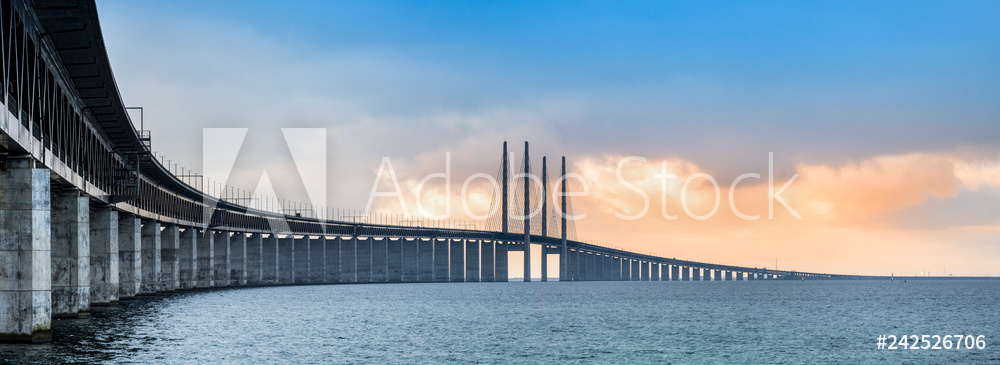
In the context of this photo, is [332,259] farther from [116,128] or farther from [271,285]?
[116,128]

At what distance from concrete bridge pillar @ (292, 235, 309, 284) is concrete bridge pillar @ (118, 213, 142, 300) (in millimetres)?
96084

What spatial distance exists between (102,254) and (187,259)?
56.4 m

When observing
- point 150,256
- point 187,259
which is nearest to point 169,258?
point 187,259

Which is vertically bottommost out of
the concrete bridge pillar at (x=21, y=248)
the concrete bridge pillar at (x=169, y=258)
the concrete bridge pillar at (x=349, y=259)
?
the concrete bridge pillar at (x=349, y=259)

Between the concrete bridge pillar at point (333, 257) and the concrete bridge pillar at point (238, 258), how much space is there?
134 ft

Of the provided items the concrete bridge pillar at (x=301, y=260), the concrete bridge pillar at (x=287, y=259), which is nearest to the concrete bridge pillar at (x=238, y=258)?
the concrete bridge pillar at (x=287, y=259)

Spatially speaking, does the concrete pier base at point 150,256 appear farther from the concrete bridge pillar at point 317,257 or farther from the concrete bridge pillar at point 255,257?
the concrete bridge pillar at point 317,257

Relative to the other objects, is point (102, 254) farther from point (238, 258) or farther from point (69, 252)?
point (238, 258)

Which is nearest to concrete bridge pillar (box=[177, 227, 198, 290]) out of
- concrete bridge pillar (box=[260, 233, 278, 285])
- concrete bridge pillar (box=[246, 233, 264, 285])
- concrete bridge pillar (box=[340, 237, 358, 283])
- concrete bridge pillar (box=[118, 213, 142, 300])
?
concrete bridge pillar (box=[246, 233, 264, 285])

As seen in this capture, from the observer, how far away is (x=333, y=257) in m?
192

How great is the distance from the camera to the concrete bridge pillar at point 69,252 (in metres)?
52.4

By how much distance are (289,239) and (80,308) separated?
124 metres

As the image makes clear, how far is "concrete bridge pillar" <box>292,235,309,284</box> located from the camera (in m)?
180

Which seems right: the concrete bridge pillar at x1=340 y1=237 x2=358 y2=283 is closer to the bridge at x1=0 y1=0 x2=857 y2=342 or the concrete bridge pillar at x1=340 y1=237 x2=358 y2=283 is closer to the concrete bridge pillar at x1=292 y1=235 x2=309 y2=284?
the concrete bridge pillar at x1=292 y1=235 x2=309 y2=284
